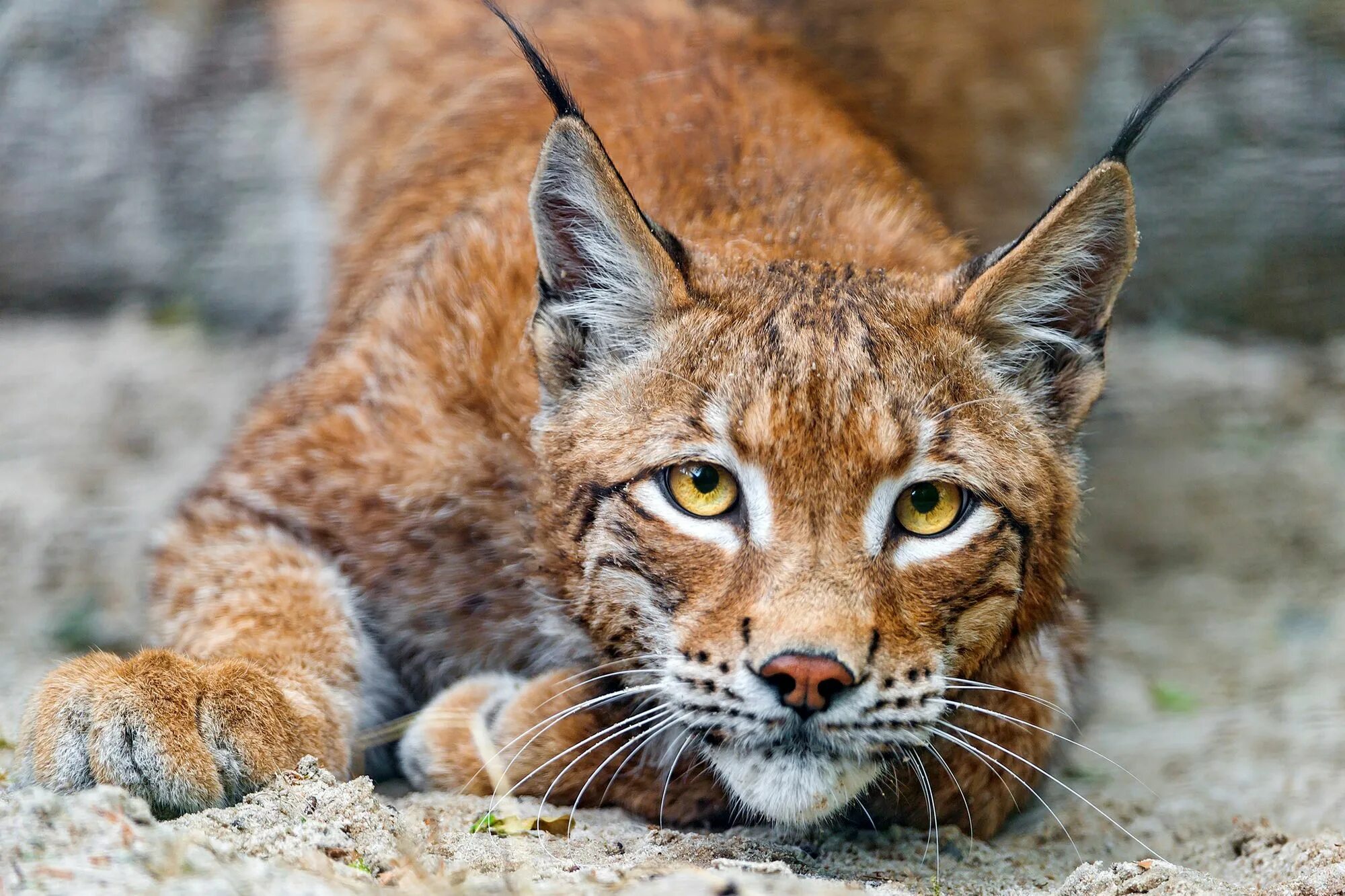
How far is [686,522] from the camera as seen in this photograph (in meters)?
3.39

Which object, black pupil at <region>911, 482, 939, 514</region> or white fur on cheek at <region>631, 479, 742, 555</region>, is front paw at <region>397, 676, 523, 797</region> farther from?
black pupil at <region>911, 482, 939, 514</region>

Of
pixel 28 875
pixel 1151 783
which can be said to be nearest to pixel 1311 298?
pixel 1151 783

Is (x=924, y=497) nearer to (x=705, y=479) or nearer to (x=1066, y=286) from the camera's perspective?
(x=705, y=479)

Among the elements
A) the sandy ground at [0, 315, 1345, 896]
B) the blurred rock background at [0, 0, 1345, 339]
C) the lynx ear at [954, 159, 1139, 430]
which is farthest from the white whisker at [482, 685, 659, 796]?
the blurred rock background at [0, 0, 1345, 339]

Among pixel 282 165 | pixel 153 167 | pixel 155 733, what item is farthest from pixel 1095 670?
pixel 153 167

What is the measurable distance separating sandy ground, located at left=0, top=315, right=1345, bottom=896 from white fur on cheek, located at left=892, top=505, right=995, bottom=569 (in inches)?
31.0

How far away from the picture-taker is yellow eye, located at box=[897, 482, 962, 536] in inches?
133

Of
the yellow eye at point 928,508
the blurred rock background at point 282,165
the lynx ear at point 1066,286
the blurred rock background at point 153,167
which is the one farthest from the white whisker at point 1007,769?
the blurred rock background at point 153,167

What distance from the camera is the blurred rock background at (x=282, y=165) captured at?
22.1 ft

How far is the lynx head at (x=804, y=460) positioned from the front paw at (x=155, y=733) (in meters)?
0.92

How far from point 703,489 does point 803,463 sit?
270 mm

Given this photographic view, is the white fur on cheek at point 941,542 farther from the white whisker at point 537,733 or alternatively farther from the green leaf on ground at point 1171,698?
the green leaf on ground at point 1171,698

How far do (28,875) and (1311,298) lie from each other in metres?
6.98

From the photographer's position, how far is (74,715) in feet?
10.3
